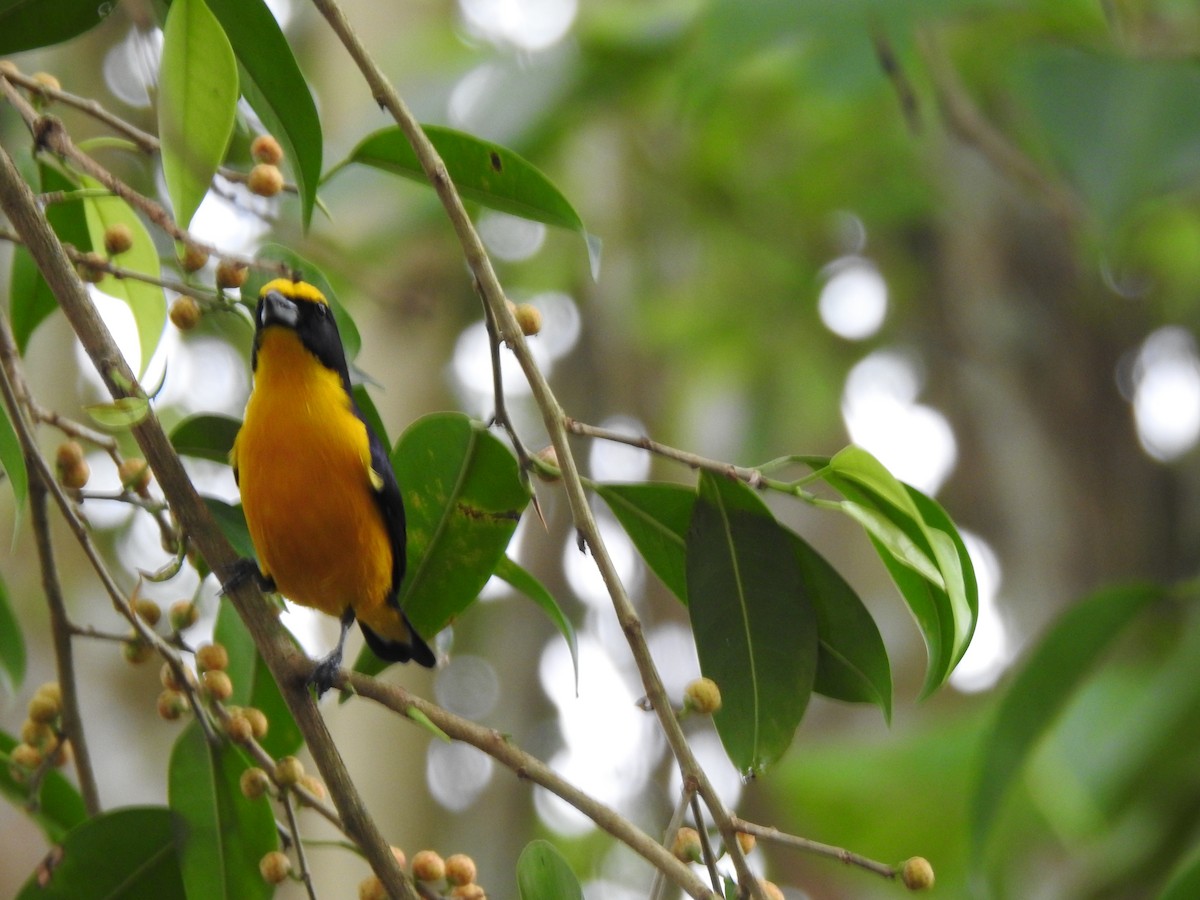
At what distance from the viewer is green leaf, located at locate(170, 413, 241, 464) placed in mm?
2123

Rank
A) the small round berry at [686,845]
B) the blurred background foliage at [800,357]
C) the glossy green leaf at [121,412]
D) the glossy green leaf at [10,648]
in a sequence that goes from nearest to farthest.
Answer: the glossy green leaf at [121,412] < the small round berry at [686,845] < the glossy green leaf at [10,648] < the blurred background foliage at [800,357]

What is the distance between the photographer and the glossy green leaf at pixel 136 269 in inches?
82.5

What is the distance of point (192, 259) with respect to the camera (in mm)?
1795

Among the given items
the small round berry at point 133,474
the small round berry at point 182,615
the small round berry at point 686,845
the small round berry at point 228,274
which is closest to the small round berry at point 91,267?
the small round berry at point 228,274

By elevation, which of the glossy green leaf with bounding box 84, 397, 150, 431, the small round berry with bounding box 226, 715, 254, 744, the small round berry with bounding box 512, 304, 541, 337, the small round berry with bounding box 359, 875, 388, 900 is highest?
the small round berry with bounding box 512, 304, 541, 337

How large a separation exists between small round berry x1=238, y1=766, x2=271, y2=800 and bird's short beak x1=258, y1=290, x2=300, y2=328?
726mm

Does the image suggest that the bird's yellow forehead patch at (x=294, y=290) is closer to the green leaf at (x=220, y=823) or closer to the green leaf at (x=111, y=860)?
the green leaf at (x=220, y=823)

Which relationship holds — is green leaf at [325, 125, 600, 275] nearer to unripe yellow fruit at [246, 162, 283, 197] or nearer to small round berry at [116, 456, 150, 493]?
unripe yellow fruit at [246, 162, 283, 197]

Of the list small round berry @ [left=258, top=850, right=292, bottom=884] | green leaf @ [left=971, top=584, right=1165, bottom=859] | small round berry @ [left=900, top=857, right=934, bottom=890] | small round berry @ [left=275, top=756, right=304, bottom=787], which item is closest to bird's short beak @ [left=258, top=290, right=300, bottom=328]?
small round berry @ [left=275, top=756, right=304, bottom=787]

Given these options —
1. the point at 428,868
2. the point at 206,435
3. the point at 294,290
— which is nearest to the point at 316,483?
the point at 206,435

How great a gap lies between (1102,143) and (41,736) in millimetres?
2585

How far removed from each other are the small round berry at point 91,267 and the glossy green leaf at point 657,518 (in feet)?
2.44

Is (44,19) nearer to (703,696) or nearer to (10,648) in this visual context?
(10,648)

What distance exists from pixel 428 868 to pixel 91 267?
923mm
